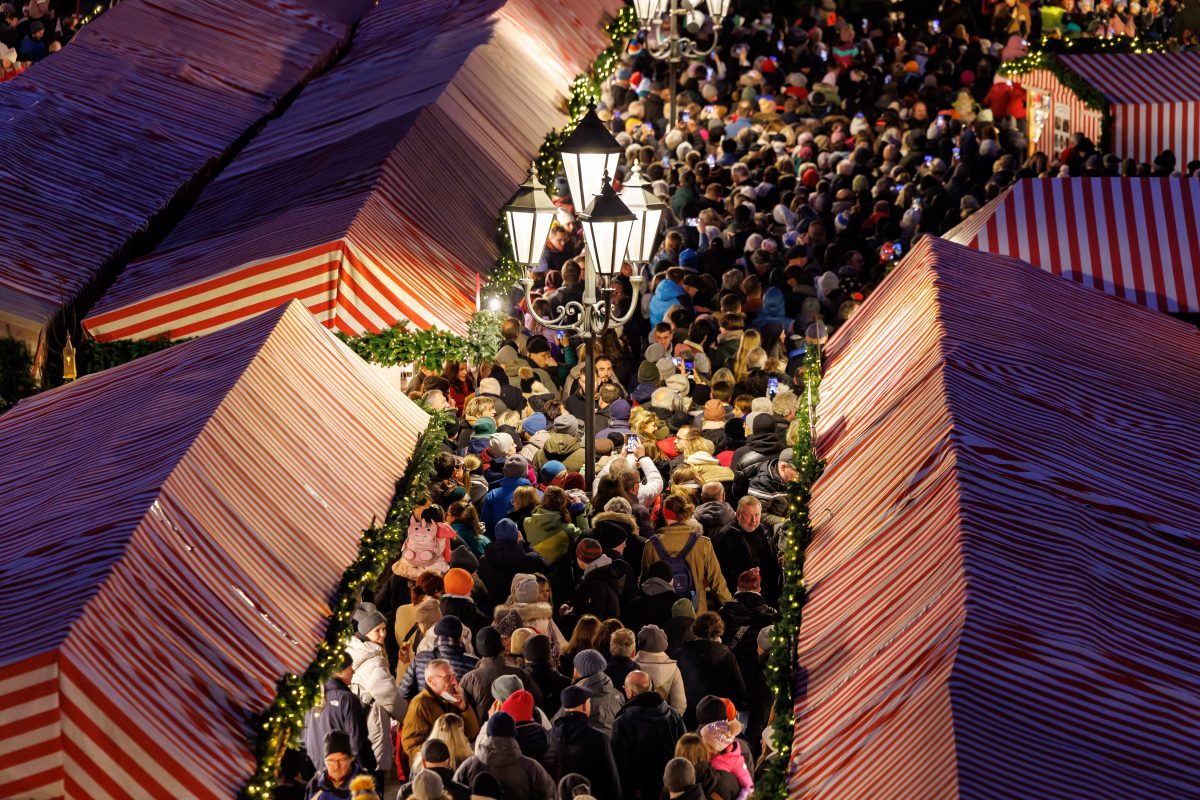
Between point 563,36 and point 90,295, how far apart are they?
373 inches

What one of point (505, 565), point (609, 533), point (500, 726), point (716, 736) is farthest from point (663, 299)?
point (500, 726)

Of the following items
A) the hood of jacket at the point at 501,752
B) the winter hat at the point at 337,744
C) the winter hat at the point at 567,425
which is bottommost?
the hood of jacket at the point at 501,752

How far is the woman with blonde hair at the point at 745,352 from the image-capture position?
14.7 m

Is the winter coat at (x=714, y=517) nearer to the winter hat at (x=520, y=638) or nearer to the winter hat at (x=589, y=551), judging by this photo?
the winter hat at (x=589, y=551)

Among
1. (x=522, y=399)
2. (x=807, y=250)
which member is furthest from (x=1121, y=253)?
(x=522, y=399)

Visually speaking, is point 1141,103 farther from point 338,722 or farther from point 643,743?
point 338,722

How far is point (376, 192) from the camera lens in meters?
15.1

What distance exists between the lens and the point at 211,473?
32.7 feet

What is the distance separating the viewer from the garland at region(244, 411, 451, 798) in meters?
8.35

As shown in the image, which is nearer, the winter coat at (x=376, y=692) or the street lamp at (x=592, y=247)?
the winter coat at (x=376, y=692)

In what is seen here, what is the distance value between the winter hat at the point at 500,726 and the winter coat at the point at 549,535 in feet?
9.58

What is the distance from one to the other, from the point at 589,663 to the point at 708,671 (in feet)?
2.96

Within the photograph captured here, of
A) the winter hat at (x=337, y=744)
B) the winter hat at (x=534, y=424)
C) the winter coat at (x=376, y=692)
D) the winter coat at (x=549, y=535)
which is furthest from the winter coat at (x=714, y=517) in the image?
the winter hat at (x=337, y=744)

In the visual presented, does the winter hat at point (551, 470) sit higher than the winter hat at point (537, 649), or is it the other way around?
the winter hat at point (551, 470)
